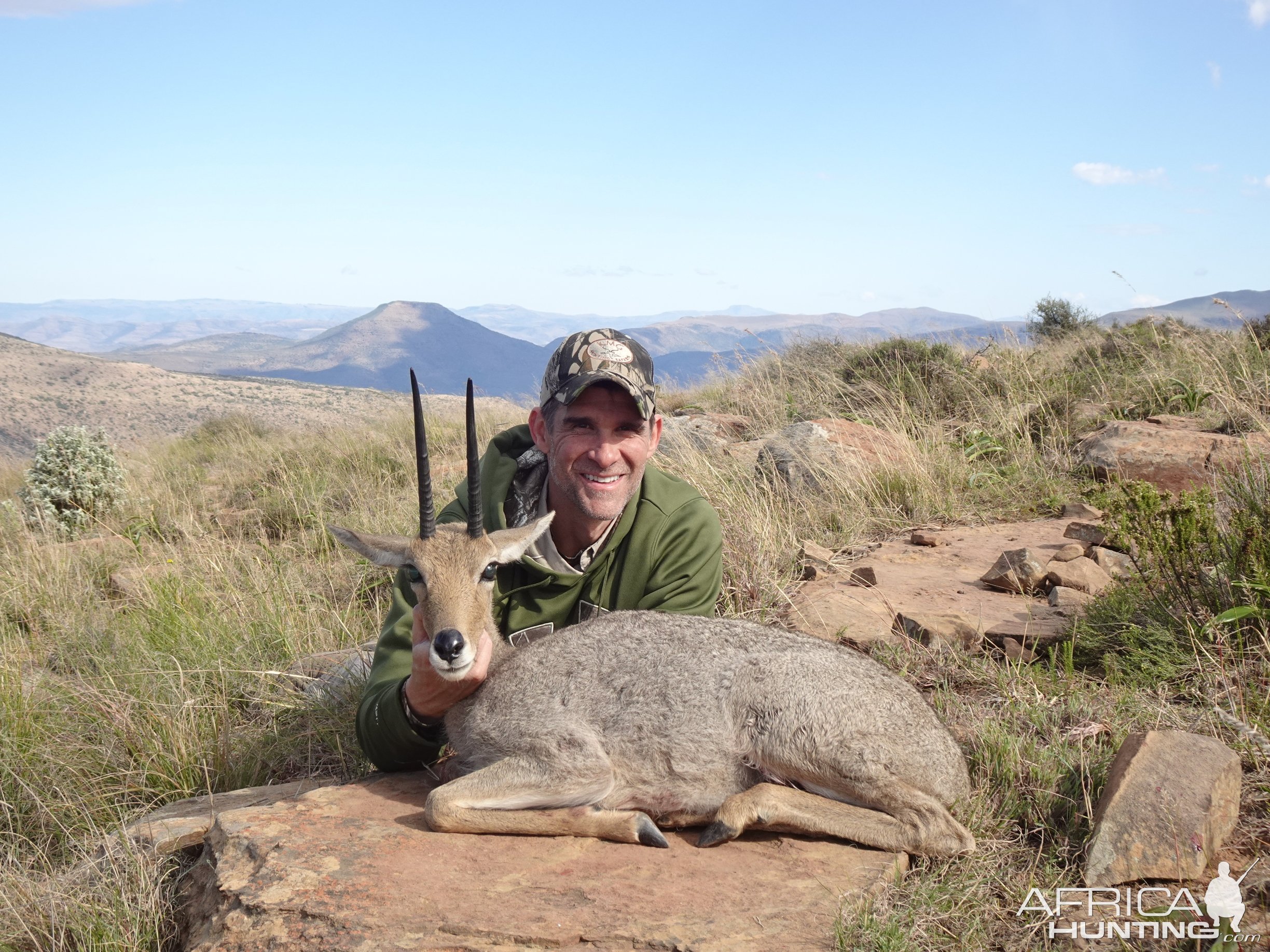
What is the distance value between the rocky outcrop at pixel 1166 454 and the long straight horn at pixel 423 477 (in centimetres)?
741

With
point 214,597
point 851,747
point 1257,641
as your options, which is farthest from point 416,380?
point 1257,641

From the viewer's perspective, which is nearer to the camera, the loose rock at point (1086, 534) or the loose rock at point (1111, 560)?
the loose rock at point (1111, 560)

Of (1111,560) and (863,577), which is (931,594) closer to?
(863,577)

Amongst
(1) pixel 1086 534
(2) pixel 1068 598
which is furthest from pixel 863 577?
(1) pixel 1086 534

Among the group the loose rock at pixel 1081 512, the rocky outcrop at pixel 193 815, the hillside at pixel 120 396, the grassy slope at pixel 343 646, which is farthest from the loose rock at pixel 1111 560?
the hillside at pixel 120 396

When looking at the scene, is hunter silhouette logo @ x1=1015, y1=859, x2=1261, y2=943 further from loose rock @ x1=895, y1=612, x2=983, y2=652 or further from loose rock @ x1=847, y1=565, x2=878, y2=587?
loose rock @ x1=847, y1=565, x2=878, y2=587

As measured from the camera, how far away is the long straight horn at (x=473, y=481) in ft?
13.9

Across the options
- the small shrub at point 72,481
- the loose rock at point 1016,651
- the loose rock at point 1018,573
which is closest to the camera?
the loose rock at point 1016,651

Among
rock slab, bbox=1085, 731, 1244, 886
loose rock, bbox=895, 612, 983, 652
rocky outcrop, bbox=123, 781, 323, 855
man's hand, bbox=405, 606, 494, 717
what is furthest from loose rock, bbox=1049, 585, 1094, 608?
rocky outcrop, bbox=123, 781, 323, 855

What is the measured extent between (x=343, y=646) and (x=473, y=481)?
335 cm

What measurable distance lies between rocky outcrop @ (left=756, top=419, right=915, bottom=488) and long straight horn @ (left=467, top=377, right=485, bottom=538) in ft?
20.6

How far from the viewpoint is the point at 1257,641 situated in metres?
5.45

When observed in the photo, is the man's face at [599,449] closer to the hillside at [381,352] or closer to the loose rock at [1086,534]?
the loose rock at [1086,534]

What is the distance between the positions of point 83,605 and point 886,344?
14377 mm
